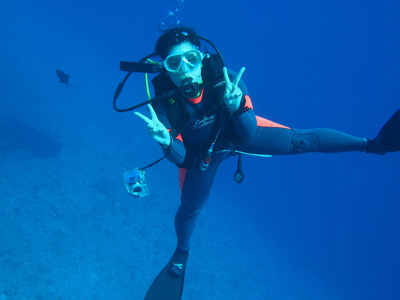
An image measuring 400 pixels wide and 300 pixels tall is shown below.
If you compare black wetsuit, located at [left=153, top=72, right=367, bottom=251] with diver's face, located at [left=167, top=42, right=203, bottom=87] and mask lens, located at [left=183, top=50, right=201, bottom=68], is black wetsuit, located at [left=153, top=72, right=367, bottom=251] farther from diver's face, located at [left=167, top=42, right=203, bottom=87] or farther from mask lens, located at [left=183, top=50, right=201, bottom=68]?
mask lens, located at [left=183, top=50, right=201, bottom=68]

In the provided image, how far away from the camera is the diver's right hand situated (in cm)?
223

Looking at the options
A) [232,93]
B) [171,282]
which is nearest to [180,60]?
[232,93]

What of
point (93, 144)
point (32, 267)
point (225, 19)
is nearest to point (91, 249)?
point (32, 267)

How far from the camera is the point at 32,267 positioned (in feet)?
20.5

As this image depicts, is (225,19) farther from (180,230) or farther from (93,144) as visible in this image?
(180,230)

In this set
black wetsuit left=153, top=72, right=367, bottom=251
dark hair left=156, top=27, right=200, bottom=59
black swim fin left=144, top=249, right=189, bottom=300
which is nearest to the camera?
dark hair left=156, top=27, right=200, bottom=59

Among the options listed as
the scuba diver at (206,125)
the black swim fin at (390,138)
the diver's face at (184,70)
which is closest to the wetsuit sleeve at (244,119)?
the scuba diver at (206,125)

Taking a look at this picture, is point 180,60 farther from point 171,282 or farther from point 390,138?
point 171,282

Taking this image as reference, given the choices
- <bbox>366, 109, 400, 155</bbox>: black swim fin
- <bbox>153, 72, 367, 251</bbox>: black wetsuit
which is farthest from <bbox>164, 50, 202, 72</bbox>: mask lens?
<bbox>366, 109, 400, 155</bbox>: black swim fin

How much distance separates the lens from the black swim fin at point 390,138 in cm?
298

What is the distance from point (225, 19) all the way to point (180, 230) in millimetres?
53995

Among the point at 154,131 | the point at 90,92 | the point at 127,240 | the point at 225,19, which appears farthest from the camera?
the point at 225,19

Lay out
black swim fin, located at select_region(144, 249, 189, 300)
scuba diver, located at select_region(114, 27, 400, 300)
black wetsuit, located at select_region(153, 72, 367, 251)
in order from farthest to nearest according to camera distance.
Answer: black swim fin, located at select_region(144, 249, 189, 300), black wetsuit, located at select_region(153, 72, 367, 251), scuba diver, located at select_region(114, 27, 400, 300)

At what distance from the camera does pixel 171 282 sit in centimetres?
418
